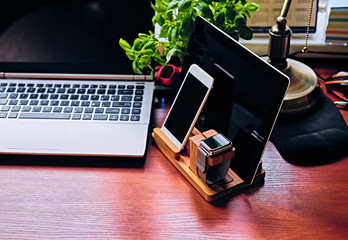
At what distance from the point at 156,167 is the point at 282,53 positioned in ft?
1.34

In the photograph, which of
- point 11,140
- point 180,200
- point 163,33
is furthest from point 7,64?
point 180,200

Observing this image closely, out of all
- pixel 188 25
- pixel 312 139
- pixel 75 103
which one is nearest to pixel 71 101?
pixel 75 103

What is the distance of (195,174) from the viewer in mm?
902

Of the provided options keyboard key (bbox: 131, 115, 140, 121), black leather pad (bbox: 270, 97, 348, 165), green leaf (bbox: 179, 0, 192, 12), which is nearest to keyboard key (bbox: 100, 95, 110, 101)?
keyboard key (bbox: 131, 115, 140, 121)

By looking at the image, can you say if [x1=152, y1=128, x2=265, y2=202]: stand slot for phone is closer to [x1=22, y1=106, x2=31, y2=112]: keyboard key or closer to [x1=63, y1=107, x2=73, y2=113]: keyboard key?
[x1=63, y1=107, x2=73, y2=113]: keyboard key

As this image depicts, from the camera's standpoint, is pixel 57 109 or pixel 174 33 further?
pixel 57 109

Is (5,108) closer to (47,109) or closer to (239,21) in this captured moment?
(47,109)

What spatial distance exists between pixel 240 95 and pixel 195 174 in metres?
0.20

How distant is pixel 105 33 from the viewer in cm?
111

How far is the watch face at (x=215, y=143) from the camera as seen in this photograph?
0.81 metres

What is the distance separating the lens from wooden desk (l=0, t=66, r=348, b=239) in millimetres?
809

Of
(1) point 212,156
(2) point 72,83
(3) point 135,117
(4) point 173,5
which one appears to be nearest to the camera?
(1) point 212,156

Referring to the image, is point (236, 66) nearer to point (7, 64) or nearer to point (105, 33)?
point (105, 33)

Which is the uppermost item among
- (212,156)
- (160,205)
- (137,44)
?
(137,44)
